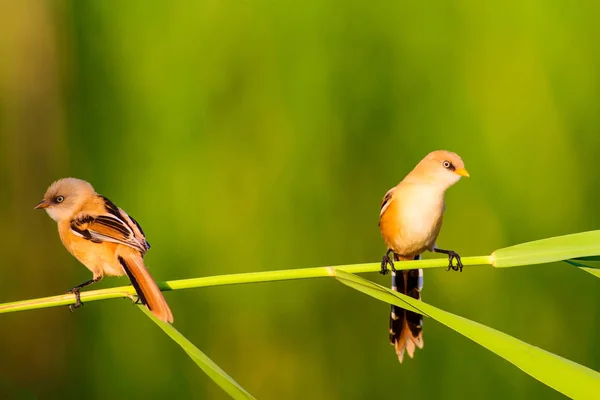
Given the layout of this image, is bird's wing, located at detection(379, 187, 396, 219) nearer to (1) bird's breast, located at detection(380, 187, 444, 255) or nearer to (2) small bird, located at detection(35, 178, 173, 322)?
(1) bird's breast, located at detection(380, 187, 444, 255)

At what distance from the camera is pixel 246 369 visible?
3758 millimetres

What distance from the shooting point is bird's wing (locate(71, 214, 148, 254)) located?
1.86 metres

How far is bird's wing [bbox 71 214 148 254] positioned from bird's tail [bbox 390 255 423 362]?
1147mm

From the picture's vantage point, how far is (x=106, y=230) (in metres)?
1.92

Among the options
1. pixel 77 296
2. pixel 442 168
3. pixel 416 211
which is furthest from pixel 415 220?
pixel 77 296

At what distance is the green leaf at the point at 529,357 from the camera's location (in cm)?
121

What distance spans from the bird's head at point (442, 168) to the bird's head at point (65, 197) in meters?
1.02

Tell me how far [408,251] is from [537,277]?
1404mm

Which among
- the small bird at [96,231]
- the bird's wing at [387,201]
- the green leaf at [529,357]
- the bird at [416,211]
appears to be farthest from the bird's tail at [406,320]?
the green leaf at [529,357]

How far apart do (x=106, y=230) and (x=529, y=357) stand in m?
1.06

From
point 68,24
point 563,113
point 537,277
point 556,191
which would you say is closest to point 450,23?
point 563,113

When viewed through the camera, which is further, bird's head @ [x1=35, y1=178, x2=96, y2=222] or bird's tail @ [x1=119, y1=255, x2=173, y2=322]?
bird's head @ [x1=35, y1=178, x2=96, y2=222]

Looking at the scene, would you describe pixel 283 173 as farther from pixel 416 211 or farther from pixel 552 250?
pixel 552 250

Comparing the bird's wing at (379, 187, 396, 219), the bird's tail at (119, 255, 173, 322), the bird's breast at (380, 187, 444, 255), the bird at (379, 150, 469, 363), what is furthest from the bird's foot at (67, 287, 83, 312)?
the bird's wing at (379, 187, 396, 219)
